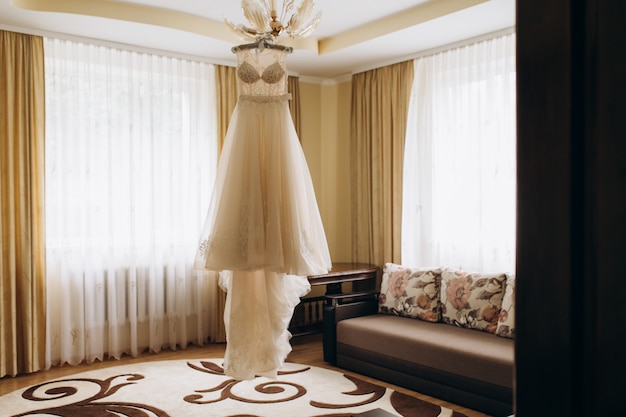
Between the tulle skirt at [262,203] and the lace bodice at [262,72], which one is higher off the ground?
the lace bodice at [262,72]

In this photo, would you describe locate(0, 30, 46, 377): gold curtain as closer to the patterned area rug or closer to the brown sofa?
the patterned area rug

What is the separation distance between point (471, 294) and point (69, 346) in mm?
3236

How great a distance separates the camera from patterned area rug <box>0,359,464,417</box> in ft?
11.4

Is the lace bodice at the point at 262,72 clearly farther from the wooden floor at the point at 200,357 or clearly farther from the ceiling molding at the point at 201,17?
the wooden floor at the point at 200,357

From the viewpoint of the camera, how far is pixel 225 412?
3.45 metres

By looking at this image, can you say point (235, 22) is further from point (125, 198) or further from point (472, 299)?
point (472, 299)

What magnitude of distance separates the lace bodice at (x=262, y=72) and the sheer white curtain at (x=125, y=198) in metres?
2.13

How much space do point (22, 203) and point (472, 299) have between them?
11.4ft

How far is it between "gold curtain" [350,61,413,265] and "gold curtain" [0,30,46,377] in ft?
9.56

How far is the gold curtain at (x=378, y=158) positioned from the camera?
5.24 meters

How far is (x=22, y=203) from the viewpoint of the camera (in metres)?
4.24

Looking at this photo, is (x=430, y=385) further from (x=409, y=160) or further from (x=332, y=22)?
(x=332, y=22)

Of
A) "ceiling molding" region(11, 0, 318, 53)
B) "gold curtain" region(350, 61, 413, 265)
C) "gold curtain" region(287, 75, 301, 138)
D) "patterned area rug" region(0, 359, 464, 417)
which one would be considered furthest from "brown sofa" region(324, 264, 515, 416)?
"ceiling molding" region(11, 0, 318, 53)

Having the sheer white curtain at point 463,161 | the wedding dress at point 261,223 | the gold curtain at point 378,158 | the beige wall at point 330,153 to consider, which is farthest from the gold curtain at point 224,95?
the wedding dress at point 261,223
